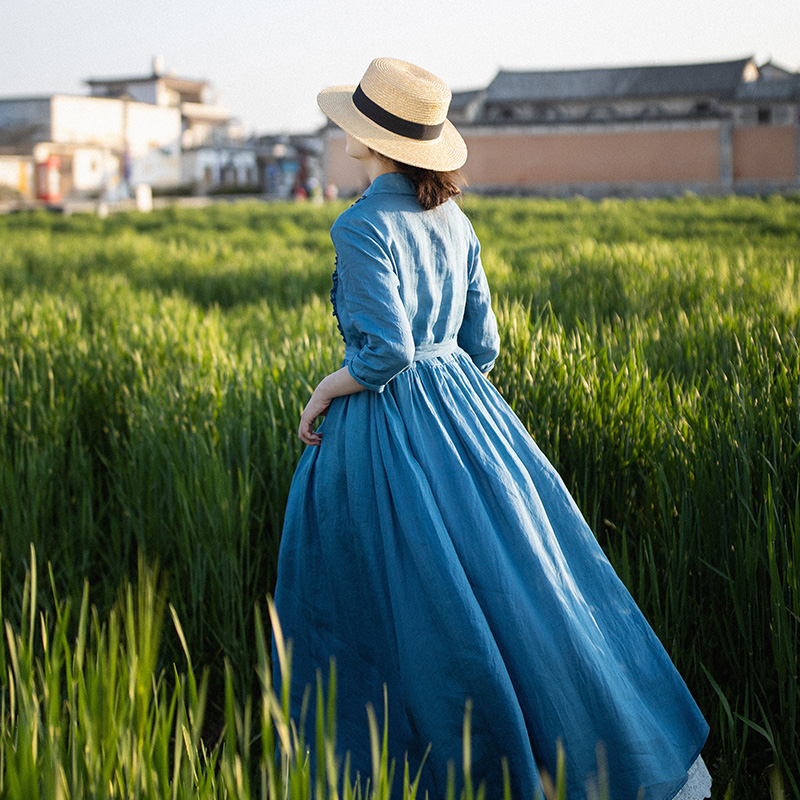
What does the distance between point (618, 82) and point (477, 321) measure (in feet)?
118

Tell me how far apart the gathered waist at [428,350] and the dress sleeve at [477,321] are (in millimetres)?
122

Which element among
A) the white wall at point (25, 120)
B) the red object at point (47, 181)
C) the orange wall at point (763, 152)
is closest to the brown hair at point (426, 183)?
the orange wall at point (763, 152)

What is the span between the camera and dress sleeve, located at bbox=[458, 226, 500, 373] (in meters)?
1.76

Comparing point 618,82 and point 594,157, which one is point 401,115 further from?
point 618,82

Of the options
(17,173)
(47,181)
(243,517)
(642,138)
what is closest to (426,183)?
(243,517)

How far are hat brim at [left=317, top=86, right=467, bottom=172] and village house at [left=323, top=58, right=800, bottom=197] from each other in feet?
92.3

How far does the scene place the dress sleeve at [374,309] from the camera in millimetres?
1433

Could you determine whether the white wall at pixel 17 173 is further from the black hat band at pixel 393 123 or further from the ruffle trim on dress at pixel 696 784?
the ruffle trim on dress at pixel 696 784

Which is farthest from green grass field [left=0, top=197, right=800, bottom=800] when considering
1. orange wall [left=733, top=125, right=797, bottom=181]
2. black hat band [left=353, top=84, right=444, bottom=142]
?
orange wall [left=733, top=125, right=797, bottom=181]

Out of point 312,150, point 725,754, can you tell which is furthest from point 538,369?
point 312,150

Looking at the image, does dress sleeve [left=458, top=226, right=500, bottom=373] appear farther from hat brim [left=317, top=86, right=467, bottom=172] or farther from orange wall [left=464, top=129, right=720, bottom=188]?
orange wall [left=464, top=129, right=720, bottom=188]

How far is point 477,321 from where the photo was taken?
1782mm

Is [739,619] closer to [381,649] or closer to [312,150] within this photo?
[381,649]

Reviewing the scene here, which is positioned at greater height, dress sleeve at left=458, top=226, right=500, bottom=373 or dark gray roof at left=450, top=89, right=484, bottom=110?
dark gray roof at left=450, top=89, right=484, bottom=110
